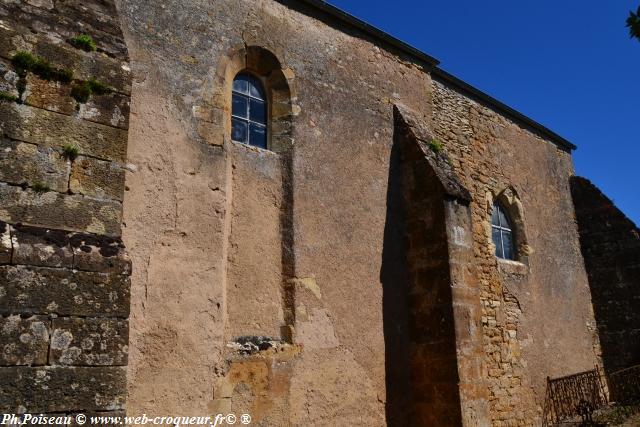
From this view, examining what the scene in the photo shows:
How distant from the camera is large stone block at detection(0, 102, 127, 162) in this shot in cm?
362

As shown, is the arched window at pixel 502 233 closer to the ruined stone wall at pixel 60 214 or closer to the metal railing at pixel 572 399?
the metal railing at pixel 572 399

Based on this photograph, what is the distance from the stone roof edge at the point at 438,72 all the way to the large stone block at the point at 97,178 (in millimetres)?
4804

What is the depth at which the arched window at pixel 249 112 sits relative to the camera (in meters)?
6.95

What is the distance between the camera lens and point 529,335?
32.1ft

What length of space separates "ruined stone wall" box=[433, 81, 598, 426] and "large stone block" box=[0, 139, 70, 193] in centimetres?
668

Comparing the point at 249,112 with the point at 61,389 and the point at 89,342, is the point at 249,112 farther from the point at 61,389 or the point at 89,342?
the point at 61,389

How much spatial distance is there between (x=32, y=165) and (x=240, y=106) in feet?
12.1

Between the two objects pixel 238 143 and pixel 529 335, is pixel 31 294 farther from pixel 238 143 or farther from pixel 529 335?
pixel 529 335

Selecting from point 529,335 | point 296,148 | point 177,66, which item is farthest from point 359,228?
point 529,335

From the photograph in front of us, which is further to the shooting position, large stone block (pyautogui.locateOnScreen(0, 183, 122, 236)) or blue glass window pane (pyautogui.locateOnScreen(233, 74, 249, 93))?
blue glass window pane (pyautogui.locateOnScreen(233, 74, 249, 93))

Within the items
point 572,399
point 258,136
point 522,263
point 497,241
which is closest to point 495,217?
point 497,241

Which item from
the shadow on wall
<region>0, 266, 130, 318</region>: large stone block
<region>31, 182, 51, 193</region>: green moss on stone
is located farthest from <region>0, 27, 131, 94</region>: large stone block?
the shadow on wall

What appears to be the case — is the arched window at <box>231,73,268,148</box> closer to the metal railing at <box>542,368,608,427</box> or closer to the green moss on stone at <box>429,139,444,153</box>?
the green moss on stone at <box>429,139,444,153</box>

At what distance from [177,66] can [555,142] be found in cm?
930
